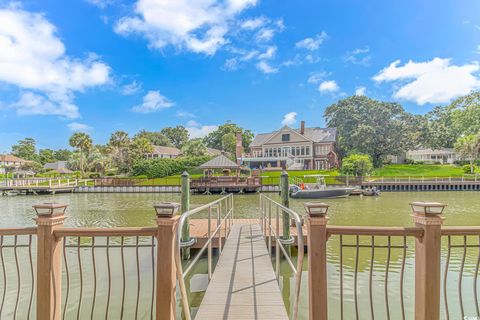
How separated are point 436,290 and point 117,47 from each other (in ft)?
92.8

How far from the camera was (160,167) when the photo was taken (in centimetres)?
3881

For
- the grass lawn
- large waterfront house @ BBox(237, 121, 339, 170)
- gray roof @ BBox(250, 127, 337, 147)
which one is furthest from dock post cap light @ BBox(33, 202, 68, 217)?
gray roof @ BBox(250, 127, 337, 147)

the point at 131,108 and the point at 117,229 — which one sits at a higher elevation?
the point at 131,108

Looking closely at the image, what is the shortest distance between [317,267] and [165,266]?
1.31 meters

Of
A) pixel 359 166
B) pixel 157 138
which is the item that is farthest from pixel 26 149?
pixel 359 166

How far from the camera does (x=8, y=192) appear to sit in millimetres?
29578

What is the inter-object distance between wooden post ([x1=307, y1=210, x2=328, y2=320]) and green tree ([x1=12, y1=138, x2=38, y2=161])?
83.3 metres

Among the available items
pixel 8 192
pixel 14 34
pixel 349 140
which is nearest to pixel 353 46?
pixel 349 140

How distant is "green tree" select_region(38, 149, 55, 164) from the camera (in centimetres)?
6631

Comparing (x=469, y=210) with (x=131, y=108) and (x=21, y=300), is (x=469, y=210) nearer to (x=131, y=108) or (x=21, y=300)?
(x=21, y=300)

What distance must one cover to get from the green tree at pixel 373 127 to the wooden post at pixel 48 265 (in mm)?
42859

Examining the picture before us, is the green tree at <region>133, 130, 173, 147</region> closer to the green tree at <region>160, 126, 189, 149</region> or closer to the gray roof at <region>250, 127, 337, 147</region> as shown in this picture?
the green tree at <region>160, 126, 189, 149</region>

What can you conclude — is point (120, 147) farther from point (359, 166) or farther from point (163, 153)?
point (359, 166)

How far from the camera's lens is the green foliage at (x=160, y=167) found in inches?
1513
